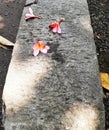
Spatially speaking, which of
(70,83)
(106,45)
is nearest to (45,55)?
(70,83)

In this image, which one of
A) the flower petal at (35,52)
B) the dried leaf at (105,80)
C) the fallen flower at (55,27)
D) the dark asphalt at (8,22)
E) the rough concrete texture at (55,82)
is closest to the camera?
the rough concrete texture at (55,82)

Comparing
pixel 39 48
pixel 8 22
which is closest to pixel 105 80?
pixel 39 48

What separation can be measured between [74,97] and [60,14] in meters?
1.17

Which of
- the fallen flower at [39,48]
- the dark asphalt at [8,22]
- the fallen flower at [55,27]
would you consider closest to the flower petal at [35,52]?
the fallen flower at [39,48]

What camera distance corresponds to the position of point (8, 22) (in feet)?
13.1

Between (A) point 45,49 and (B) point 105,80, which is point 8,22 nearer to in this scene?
(A) point 45,49

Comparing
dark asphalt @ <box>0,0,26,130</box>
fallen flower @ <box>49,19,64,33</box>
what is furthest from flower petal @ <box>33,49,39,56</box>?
dark asphalt @ <box>0,0,26,130</box>

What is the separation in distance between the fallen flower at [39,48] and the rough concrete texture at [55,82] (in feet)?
0.12

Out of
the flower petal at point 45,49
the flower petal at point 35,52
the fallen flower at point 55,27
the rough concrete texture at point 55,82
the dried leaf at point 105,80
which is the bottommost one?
the dried leaf at point 105,80

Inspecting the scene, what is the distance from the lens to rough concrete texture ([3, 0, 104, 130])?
2.21 m

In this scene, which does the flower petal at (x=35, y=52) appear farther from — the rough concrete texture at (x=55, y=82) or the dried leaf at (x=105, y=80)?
the dried leaf at (x=105, y=80)

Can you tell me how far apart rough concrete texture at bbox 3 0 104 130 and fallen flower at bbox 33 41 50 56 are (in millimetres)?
37

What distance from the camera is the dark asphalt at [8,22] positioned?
11.3ft

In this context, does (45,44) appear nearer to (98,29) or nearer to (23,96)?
(23,96)
